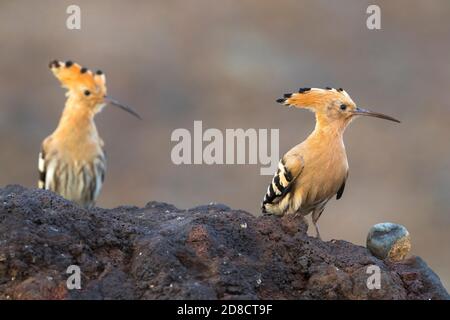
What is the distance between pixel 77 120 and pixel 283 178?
6.98 ft

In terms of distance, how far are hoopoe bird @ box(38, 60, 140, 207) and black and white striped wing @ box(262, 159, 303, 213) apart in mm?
1876

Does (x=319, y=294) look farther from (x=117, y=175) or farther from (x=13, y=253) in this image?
(x=117, y=175)

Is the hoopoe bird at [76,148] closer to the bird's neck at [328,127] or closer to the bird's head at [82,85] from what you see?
the bird's head at [82,85]

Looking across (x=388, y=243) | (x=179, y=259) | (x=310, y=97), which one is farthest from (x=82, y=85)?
(x=179, y=259)

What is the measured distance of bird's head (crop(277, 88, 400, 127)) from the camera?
5480mm

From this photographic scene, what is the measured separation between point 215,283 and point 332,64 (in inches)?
463

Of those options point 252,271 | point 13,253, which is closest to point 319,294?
point 252,271

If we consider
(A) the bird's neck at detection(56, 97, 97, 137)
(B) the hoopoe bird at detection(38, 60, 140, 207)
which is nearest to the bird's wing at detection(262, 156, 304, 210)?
(B) the hoopoe bird at detection(38, 60, 140, 207)

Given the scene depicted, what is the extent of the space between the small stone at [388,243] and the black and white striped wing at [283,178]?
0.72 metres

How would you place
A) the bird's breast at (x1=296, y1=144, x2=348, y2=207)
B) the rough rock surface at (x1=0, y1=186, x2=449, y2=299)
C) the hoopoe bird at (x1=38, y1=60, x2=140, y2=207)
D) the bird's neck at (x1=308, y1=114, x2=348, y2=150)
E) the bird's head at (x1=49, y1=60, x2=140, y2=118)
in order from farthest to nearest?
the bird's head at (x1=49, y1=60, x2=140, y2=118)
the hoopoe bird at (x1=38, y1=60, x2=140, y2=207)
the bird's neck at (x1=308, y1=114, x2=348, y2=150)
the bird's breast at (x1=296, y1=144, x2=348, y2=207)
the rough rock surface at (x1=0, y1=186, x2=449, y2=299)

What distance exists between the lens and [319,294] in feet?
13.0

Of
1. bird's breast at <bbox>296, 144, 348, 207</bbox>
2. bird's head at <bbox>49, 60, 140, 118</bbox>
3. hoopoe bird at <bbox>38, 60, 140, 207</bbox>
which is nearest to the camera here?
bird's breast at <bbox>296, 144, 348, 207</bbox>

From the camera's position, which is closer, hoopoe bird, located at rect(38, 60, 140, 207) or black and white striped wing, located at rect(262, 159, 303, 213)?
black and white striped wing, located at rect(262, 159, 303, 213)

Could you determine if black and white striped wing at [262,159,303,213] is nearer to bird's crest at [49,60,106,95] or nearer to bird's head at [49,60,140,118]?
bird's head at [49,60,140,118]
